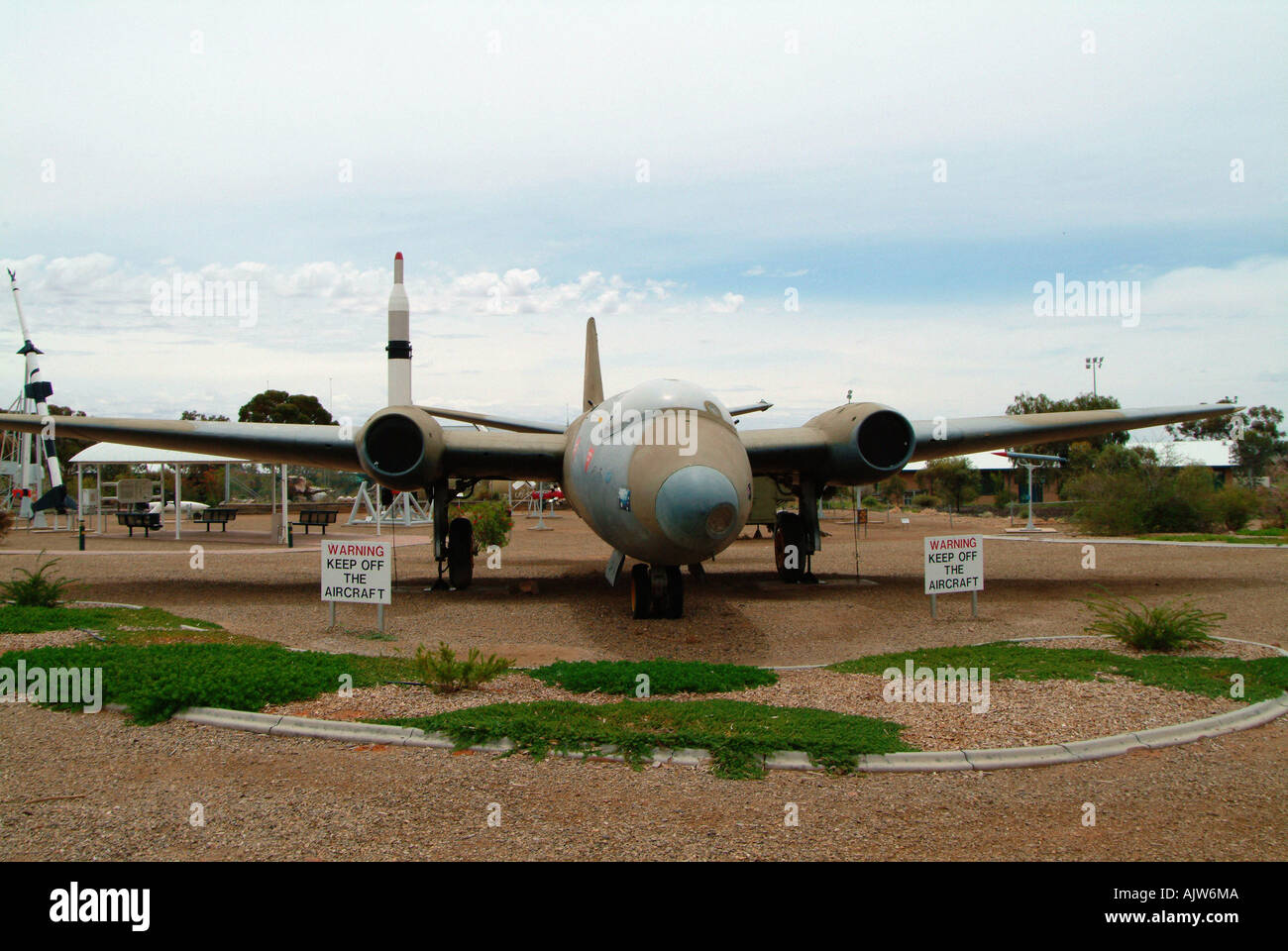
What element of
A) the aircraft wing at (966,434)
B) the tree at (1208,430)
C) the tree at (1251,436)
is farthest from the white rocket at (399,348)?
the tree at (1208,430)

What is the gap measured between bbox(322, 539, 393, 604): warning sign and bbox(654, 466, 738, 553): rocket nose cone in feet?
12.2

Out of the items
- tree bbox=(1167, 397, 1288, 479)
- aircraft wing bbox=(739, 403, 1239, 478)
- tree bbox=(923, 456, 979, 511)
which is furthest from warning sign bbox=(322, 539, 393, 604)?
tree bbox=(1167, 397, 1288, 479)

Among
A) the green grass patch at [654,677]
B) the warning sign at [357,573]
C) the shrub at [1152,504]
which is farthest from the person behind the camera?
the shrub at [1152,504]

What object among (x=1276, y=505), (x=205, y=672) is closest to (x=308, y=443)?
(x=205, y=672)

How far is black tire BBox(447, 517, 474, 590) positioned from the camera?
15.9 m

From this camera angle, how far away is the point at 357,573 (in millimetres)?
10758

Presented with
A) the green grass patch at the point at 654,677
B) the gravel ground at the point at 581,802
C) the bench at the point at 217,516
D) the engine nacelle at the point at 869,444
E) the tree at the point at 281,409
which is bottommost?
the gravel ground at the point at 581,802

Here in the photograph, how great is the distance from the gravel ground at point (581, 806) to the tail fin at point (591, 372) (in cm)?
1357

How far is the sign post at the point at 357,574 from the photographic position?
1066 cm

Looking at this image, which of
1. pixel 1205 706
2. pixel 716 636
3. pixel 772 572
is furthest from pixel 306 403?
pixel 1205 706

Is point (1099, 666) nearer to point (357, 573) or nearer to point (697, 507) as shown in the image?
point (697, 507)

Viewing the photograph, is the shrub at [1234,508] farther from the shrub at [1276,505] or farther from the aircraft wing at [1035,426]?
the aircraft wing at [1035,426]

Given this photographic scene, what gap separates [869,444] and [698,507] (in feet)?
22.9

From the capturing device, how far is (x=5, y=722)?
6715 millimetres
